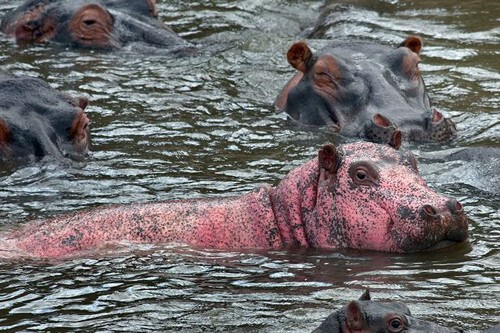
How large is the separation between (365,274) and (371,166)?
2.53 feet

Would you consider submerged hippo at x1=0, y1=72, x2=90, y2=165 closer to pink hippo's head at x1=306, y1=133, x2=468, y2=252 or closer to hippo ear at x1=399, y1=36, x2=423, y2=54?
hippo ear at x1=399, y1=36, x2=423, y2=54

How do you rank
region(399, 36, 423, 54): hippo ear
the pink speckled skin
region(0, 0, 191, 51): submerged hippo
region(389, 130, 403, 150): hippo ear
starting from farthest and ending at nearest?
region(0, 0, 191, 51): submerged hippo
region(399, 36, 423, 54): hippo ear
region(389, 130, 403, 150): hippo ear
the pink speckled skin

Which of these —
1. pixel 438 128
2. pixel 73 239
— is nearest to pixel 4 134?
pixel 73 239

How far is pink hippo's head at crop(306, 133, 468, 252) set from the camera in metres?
7.71

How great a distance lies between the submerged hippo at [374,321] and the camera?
228 inches

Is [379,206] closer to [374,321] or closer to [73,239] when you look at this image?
[73,239]

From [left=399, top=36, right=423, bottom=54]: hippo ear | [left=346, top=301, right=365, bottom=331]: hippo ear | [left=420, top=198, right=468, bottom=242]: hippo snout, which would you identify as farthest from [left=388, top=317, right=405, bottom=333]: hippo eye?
[left=399, top=36, right=423, bottom=54]: hippo ear

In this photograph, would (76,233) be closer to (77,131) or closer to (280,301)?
(280,301)

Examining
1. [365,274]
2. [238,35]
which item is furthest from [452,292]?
[238,35]

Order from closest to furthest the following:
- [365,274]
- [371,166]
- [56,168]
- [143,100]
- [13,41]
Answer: [365,274] → [371,166] → [56,168] → [143,100] → [13,41]

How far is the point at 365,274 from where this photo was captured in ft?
24.5

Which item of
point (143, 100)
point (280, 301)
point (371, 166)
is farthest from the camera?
point (143, 100)

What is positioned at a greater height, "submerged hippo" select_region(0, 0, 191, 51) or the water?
"submerged hippo" select_region(0, 0, 191, 51)

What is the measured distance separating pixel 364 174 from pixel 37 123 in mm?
3465
